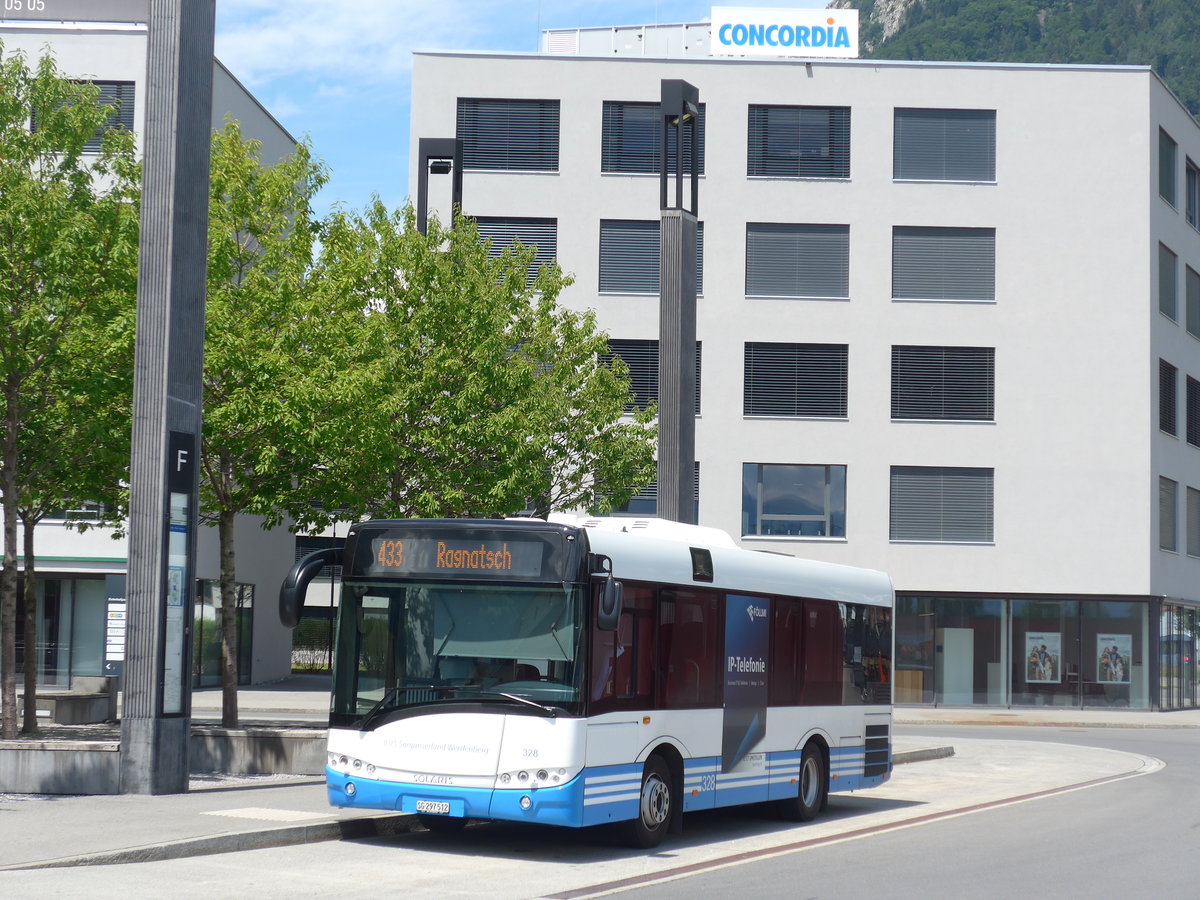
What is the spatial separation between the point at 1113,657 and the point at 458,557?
3534 centimetres

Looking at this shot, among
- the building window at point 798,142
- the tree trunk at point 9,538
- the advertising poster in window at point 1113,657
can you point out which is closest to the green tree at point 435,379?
the tree trunk at point 9,538

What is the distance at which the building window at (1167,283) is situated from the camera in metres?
45.7

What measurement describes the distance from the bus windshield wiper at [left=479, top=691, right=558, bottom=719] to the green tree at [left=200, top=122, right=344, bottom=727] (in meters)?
8.71

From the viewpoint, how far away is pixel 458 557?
1273 centimetres

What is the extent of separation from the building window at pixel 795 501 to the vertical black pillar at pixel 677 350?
21.5m

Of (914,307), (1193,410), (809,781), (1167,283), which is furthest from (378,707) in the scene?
(1193,410)

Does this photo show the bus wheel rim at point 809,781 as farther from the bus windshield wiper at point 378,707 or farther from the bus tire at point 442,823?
the bus windshield wiper at point 378,707

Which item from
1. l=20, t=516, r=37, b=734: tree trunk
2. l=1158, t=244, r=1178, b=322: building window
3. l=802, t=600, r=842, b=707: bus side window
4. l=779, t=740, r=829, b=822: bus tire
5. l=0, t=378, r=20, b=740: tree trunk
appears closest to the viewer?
l=779, t=740, r=829, b=822: bus tire

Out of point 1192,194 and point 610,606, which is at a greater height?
point 1192,194

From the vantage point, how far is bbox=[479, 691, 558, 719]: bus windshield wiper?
12180 millimetres

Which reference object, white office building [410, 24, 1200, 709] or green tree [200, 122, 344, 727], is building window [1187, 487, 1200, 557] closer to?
white office building [410, 24, 1200, 709]

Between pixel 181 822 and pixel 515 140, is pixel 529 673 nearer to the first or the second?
pixel 181 822

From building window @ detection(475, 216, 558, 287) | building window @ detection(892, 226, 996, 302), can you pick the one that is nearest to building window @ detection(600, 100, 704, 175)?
building window @ detection(475, 216, 558, 287)

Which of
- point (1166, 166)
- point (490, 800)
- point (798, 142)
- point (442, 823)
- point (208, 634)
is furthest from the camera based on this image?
point (1166, 166)
